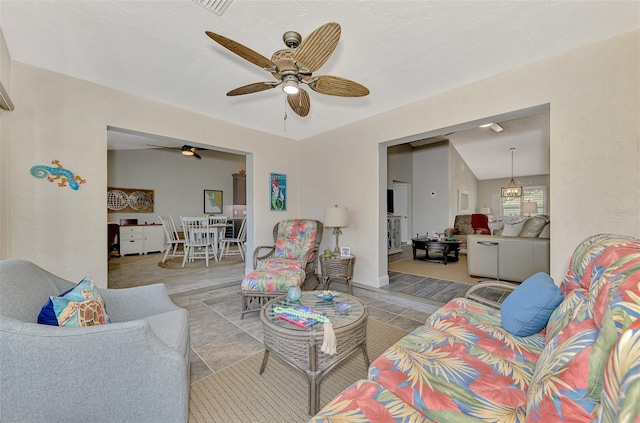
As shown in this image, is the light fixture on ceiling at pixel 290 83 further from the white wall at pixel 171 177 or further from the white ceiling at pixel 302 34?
the white wall at pixel 171 177

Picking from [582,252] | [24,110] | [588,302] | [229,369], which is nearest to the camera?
[588,302]

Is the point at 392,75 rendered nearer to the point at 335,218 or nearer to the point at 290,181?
the point at 335,218

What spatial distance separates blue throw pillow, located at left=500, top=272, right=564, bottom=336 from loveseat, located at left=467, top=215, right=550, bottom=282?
8.18ft

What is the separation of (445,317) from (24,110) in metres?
3.86

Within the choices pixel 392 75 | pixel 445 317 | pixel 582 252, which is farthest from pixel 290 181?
pixel 582 252

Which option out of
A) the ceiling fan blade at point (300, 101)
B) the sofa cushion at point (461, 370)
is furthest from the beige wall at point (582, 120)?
the ceiling fan blade at point (300, 101)

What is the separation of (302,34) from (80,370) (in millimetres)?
2328

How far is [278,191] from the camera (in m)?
4.38

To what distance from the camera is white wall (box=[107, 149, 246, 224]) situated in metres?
6.50

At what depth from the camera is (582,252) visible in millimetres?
1438

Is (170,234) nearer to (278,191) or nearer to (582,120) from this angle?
(278,191)

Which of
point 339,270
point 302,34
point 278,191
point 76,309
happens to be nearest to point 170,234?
point 278,191

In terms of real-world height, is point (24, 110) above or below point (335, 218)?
above

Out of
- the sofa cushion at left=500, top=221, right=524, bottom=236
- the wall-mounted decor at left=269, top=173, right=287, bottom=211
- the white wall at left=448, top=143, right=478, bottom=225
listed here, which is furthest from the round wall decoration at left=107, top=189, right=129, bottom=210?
the white wall at left=448, top=143, right=478, bottom=225
